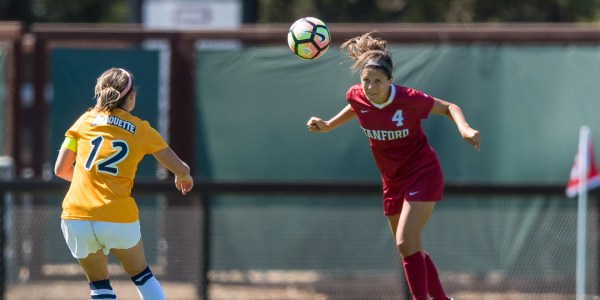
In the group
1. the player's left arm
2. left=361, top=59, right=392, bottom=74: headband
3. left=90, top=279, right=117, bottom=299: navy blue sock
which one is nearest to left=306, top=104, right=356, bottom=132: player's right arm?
left=361, top=59, right=392, bottom=74: headband

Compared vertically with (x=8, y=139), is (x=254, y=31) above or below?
above

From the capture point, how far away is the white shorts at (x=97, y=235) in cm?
715

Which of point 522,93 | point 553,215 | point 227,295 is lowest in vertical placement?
point 227,295

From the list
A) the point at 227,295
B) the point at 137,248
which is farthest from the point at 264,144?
the point at 137,248

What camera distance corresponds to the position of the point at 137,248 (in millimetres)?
7324

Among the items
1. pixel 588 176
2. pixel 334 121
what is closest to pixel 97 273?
pixel 334 121

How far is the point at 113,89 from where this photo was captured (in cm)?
717

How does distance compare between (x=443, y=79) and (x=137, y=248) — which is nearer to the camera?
(x=137, y=248)

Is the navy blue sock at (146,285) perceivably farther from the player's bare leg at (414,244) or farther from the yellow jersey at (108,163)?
the player's bare leg at (414,244)

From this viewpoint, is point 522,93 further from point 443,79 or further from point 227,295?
point 227,295

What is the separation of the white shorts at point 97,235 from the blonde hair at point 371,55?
1.90 m

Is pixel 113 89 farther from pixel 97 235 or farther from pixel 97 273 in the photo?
pixel 97 273

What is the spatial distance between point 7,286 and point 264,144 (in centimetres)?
305

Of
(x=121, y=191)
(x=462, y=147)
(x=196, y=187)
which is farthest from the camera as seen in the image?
(x=462, y=147)
